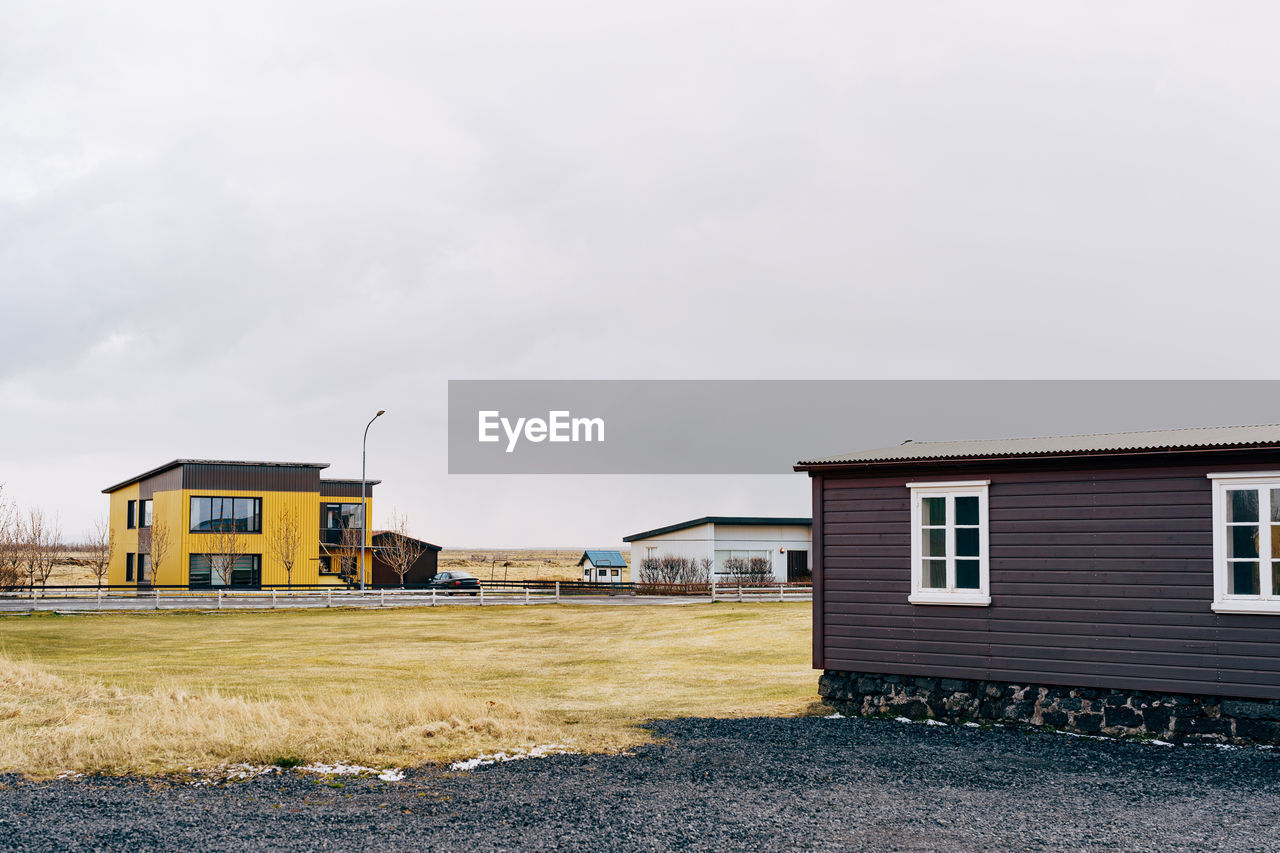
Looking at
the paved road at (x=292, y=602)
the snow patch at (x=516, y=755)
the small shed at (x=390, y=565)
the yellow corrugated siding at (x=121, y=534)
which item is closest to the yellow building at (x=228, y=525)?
the yellow corrugated siding at (x=121, y=534)

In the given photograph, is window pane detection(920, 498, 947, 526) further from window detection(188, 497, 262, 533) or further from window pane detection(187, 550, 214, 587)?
window pane detection(187, 550, 214, 587)

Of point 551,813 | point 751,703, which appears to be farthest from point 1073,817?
A: point 751,703

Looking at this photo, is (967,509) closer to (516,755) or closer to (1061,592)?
(1061,592)

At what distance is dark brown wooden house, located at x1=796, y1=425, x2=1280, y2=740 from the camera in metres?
13.0

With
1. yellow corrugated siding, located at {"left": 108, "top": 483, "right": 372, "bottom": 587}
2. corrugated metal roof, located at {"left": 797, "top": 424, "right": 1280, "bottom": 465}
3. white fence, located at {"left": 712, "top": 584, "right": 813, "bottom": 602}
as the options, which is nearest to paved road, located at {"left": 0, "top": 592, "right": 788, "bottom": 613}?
white fence, located at {"left": 712, "top": 584, "right": 813, "bottom": 602}

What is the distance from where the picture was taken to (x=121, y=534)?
65.1m

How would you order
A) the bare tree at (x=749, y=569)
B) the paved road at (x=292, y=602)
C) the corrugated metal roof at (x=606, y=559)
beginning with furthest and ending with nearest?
the corrugated metal roof at (x=606, y=559)
the bare tree at (x=749, y=569)
the paved road at (x=292, y=602)

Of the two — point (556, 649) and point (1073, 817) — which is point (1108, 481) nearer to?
point (1073, 817)

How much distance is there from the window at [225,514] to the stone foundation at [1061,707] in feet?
156

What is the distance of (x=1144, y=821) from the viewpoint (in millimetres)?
9461

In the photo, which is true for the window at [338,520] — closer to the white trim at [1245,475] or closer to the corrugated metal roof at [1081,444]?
the corrugated metal roof at [1081,444]

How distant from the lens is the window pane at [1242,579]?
42.8 ft

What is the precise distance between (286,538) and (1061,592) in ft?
162

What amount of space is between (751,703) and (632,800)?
7661 millimetres
